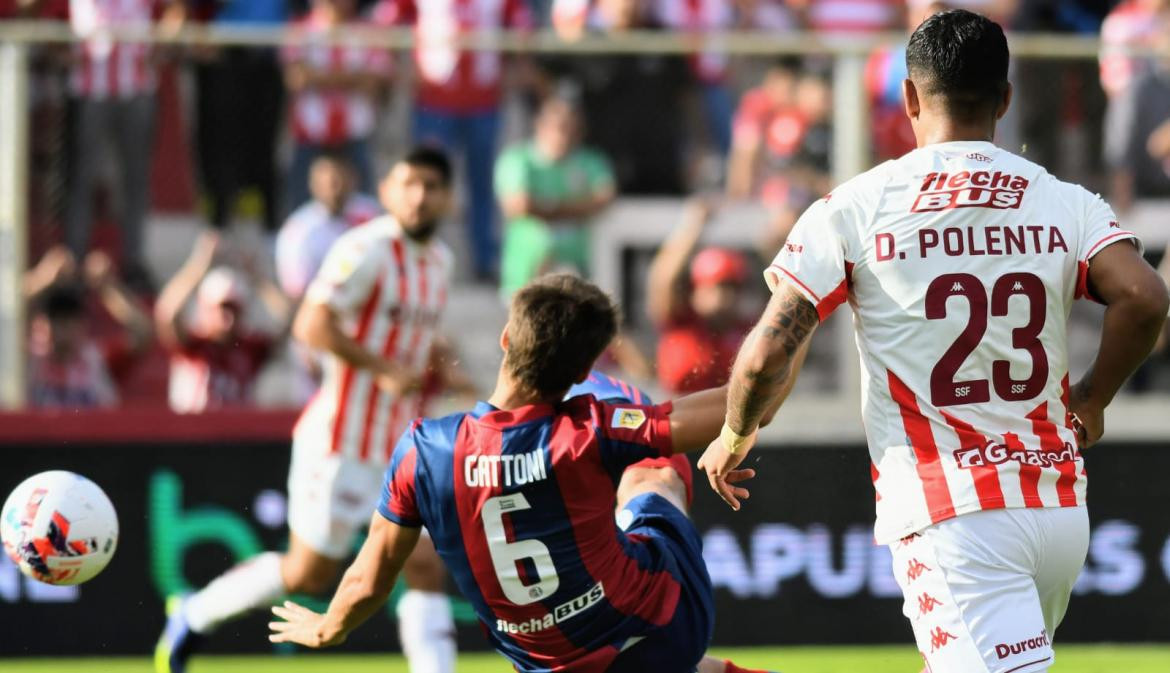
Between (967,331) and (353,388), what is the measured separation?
4.35 m

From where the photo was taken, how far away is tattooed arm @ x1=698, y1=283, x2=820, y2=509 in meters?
3.96

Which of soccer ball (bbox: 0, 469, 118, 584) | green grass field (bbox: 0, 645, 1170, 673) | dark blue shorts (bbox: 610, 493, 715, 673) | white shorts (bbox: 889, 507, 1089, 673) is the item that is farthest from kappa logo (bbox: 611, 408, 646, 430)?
green grass field (bbox: 0, 645, 1170, 673)

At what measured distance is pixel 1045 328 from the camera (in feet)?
13.3

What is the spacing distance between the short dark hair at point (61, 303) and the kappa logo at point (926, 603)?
6524 millimetres

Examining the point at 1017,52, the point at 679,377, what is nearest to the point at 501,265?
the point at 679,377

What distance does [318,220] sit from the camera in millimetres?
9320

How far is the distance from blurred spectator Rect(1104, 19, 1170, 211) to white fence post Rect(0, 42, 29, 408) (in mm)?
6349

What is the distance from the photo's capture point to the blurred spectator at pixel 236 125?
934 centimetres

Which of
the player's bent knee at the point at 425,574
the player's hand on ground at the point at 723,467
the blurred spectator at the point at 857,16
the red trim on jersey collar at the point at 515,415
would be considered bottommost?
the player's bent knee at the point at 425,574

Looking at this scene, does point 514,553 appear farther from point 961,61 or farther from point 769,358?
point 961,61

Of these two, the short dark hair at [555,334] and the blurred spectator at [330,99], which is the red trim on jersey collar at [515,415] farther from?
the blurred spectator at [330,99]

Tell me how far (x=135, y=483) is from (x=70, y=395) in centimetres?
73

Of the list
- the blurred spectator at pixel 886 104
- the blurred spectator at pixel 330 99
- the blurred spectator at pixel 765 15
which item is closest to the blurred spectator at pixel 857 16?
the blurred spectator at pixel 765 15

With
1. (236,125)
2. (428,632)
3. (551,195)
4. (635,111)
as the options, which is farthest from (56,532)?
(635,111)
